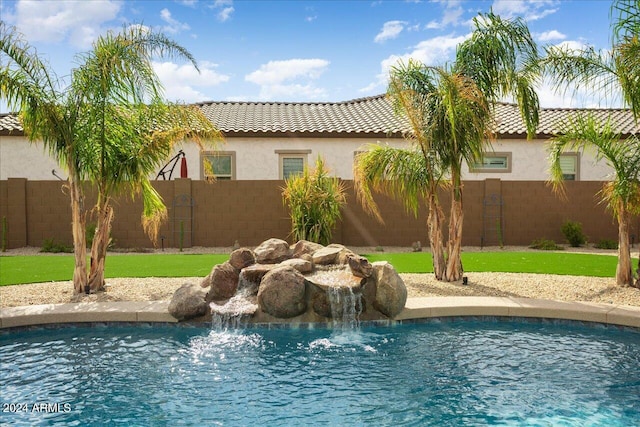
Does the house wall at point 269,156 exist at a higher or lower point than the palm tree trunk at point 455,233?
higher

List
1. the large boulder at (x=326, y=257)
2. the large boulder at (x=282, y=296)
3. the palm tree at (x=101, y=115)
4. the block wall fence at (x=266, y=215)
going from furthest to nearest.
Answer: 1. the block wall fence at (x=266, y=215)
2. the large boulder at (x=326, y=257)
3. the palm tree at (x=101, y=115)
4. the large boulder at (x=282, y=296)

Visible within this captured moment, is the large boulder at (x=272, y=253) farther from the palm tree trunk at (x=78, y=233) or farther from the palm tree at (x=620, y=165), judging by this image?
the palm tree at (x=620, y=165)

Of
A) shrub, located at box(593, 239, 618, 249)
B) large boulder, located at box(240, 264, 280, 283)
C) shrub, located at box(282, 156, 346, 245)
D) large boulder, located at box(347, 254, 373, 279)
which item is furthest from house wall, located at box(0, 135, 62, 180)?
shrub, located at box(593, 239, 618, 249)

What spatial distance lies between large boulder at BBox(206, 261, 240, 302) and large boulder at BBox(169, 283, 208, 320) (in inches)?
10.0

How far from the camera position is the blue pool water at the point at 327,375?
423cm

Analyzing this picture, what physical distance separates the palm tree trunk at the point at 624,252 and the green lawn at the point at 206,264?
4.06 ft

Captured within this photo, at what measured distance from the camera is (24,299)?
25.2 feet

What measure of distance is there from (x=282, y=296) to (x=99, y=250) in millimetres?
3205

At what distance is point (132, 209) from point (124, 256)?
2.00m

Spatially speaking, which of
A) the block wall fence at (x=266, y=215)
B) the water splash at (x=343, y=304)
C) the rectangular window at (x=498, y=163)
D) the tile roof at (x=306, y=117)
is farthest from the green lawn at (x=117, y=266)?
the rectangular window at (x=498, y=163)

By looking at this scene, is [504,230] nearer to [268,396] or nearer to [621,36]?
[621,36]

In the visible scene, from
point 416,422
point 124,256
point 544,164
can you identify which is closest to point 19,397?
point 416,422

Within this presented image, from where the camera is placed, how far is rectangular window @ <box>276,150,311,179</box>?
16.8m

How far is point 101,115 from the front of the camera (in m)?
7.80
